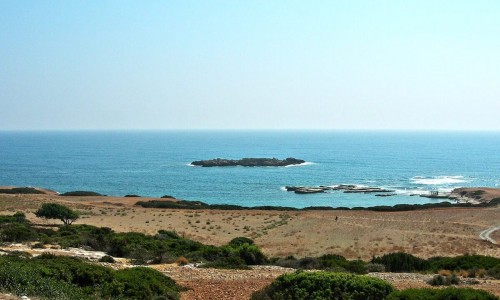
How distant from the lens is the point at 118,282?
13242 mm

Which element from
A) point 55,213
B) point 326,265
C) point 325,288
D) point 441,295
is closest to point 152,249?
point 326,265

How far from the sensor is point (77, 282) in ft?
44.4

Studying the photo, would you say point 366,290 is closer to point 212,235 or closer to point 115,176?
point 212,235

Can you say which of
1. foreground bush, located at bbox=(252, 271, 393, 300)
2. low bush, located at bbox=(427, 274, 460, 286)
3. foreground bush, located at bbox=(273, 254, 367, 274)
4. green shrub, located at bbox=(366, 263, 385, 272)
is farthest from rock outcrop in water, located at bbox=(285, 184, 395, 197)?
foreground bush, located at bbox=(252, 271, 393, 300)

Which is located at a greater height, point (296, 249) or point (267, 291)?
point (267, 291)

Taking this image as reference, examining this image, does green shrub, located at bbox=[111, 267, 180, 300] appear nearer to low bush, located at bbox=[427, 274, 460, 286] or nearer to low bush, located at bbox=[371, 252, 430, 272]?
low bush, located at bbox=[427, 274, 460, 286]

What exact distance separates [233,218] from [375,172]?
76859 millimetres

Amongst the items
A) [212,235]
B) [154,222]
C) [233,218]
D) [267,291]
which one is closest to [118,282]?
[267,291]

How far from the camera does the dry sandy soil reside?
30.2m

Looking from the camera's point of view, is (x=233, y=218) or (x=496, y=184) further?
(x=496, y=184)

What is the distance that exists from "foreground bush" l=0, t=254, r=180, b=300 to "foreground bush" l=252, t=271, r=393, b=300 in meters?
2.85

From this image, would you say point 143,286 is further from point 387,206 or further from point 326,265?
point 387,206

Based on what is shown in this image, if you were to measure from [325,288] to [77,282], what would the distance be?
→ 21.9ft

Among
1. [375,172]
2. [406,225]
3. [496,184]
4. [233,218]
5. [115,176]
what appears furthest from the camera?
[375,172]
